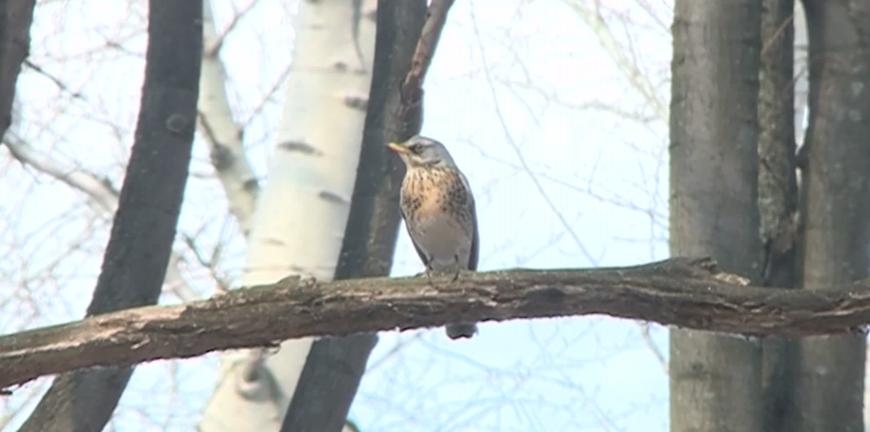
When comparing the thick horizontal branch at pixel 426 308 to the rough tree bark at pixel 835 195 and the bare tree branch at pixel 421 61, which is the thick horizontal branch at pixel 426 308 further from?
the rough tree bark at pixel 835 195

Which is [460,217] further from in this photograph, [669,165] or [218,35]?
[218,35]

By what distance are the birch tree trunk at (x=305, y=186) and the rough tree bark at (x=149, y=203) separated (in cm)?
49

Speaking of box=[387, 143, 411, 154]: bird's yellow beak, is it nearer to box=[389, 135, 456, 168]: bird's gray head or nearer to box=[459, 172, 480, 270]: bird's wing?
A: box=[389, 135, 456, 168]: bird's gray head

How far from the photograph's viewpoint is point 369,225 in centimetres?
579

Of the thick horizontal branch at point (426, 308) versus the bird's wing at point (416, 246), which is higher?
the bird's wing at point (416, 246)

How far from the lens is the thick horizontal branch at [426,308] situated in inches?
158

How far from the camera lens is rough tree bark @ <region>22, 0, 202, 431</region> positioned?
5.20 metres

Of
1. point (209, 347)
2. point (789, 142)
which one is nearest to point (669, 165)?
point (789, 142)

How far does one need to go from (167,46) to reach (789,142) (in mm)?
2222

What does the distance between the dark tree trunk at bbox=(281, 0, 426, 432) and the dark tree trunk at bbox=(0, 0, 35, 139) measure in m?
1.29

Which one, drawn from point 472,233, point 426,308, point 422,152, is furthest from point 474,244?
point 426,308

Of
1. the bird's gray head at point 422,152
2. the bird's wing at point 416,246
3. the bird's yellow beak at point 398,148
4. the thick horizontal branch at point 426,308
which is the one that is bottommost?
the thick horizontal branch at point 426,308

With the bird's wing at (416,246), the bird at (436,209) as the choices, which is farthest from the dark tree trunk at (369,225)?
Answer: the bird's wing at (416,246)

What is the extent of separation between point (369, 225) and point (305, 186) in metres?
0.35
